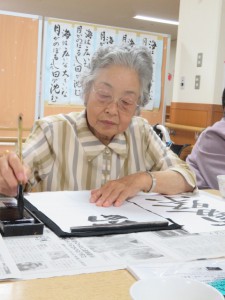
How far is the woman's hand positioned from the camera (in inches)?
43.1

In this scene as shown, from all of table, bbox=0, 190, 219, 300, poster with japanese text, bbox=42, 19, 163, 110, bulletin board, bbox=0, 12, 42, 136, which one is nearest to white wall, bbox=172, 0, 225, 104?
poster with japanese text, bbox=42, 19, 163, 110

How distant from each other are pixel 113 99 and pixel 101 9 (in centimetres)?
635

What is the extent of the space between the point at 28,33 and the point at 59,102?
70 cm

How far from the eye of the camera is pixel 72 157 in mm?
1418

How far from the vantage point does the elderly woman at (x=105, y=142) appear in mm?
1332

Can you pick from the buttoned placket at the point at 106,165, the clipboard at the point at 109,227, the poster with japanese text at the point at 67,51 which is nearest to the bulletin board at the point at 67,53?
the poster with japanese text at the point at 67,51

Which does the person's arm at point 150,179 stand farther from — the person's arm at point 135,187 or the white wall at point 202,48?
the white wall at point 202,48

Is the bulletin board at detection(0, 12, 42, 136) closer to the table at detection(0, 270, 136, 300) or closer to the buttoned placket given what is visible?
→ the buttoned placket

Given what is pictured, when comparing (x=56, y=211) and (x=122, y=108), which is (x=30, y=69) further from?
(x=56, y=211)

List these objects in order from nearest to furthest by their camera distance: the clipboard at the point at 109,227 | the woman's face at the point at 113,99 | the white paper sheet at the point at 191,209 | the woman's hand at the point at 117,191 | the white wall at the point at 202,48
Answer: the clipboard at the point at 109,227, the white paper sheet at the point at 191,209, the woman's hand at the point at 117,191, the woman's face at the point at 113,99, the white wall at the point at 202,48

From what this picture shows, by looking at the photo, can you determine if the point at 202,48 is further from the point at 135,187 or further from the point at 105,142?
the point at 135,187

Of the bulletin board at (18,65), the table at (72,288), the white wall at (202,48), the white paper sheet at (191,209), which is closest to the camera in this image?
the table at (72,288)

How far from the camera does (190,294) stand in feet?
1.65

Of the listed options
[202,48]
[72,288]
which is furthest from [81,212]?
[202,48]
